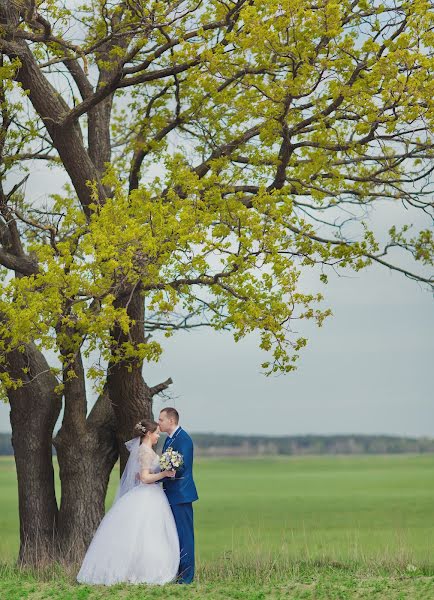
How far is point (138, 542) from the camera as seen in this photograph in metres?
10.9

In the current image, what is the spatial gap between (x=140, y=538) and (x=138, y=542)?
5cm

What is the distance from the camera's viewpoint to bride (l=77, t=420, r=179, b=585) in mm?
10922

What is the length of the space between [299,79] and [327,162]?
191 cm

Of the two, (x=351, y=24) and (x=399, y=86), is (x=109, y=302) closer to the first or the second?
(x=399, y=86)

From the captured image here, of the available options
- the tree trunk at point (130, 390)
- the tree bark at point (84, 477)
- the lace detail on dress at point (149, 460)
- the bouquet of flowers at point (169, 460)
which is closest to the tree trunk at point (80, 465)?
the tree bark at point (84, 477)

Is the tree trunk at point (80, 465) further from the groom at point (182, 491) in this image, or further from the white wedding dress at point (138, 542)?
the groom at point (182, 491)

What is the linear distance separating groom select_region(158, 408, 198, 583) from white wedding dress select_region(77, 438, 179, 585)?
137mm

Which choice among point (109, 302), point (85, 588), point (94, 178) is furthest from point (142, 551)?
point (94, 178)

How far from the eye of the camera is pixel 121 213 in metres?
12.3

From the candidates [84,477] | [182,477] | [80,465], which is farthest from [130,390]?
[182,477]

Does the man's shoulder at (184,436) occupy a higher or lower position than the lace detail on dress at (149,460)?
higher

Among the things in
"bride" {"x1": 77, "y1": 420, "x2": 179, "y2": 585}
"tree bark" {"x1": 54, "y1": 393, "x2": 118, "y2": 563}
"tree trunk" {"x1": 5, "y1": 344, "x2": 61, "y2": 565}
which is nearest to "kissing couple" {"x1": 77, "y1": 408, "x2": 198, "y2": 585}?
"bride" {"x1": 77, "y1": 420, "x2": 179, "y2": 585}

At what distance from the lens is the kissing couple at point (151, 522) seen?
10.9 meters

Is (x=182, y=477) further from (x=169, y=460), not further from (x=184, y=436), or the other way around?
(x=184, y=436)
